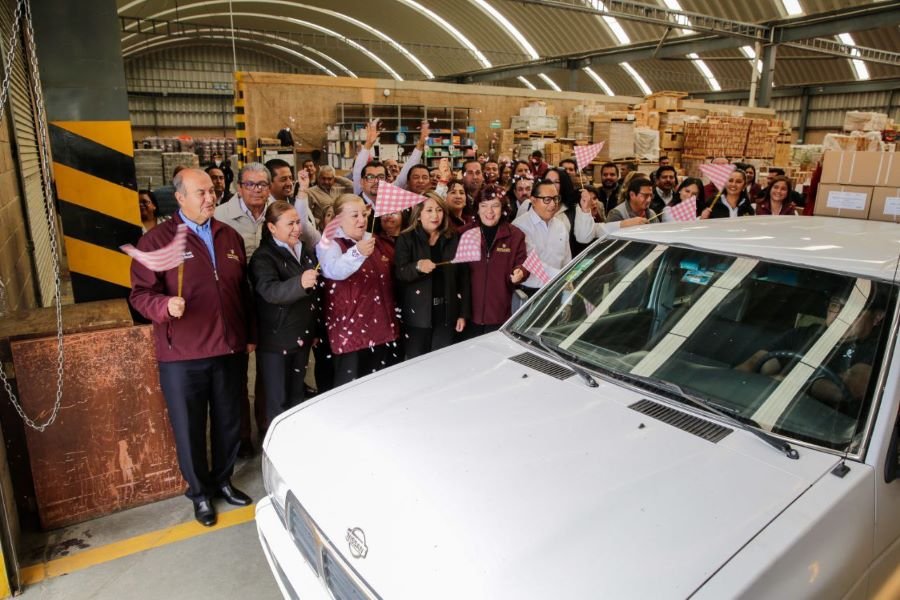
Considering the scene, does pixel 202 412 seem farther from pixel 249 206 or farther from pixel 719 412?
pixel 719 412

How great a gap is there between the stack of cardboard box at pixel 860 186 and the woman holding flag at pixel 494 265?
2.15 metres

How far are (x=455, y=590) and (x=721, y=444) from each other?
0.99m

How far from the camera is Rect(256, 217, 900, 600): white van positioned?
5.06 feet

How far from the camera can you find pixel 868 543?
5.73 ft

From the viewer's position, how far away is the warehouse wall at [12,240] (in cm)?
471

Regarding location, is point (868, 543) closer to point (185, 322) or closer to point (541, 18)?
point (185, 322)

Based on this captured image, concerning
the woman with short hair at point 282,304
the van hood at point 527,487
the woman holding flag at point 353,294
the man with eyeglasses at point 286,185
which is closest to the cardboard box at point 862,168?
the van hood at point 527,487

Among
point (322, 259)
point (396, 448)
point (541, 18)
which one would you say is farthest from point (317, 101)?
point (541, 18)

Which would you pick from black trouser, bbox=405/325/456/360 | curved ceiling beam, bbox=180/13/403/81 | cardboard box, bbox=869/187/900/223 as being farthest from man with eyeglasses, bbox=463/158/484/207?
curved ceiling beam, bbox=180/13/403/81

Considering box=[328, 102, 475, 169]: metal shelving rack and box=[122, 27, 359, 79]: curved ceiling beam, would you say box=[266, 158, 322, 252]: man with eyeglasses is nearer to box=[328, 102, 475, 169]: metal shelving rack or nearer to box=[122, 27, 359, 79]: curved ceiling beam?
box=[328, 102, 475, 169]: metal shelving rack

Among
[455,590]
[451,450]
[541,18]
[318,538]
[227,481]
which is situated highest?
[541,18]

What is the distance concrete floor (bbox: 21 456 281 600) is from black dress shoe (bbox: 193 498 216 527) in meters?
0.06

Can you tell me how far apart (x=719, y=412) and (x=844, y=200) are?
2.79 meters

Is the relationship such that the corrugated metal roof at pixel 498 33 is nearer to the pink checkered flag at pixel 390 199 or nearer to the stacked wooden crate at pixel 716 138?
the stacked wooden crate at pixel 716 138
